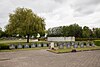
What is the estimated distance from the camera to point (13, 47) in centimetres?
2681

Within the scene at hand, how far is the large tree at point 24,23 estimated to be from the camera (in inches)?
1486

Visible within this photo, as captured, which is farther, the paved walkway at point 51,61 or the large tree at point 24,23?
the large tree at point 24,23

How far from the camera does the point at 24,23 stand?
37.8 meters

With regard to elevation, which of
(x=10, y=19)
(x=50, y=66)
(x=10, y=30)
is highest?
(x=10, y=19)

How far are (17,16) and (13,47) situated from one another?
1416cm

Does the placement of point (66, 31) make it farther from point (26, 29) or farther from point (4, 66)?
point (4, 66)

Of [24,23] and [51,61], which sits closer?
[51,61]

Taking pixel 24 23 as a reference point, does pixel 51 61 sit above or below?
below

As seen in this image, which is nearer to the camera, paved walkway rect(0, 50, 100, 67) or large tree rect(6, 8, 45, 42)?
paved walkway rect(0, 50, 100, 67)

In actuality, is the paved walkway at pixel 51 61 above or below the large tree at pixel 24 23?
below

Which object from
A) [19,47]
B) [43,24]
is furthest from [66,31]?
[19,47]

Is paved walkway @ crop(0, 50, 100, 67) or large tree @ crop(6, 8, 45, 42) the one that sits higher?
large tree @ crop(6, 8, 45, 42)

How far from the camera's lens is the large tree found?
124 feet

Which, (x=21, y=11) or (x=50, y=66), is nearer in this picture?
(x=50, y=66)
